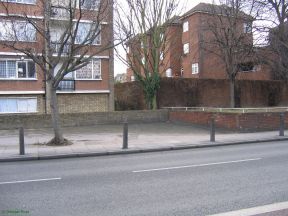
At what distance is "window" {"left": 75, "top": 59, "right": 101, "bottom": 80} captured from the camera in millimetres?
31625

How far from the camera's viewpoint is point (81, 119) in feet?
84.2

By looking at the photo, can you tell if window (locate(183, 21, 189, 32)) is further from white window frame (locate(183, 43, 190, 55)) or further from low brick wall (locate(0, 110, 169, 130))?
low brick wall (locate(0, 110, 169, 130))

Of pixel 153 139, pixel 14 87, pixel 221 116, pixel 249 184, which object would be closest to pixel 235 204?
pixel 249 184

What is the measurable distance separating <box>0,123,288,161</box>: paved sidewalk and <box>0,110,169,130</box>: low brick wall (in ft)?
3.44

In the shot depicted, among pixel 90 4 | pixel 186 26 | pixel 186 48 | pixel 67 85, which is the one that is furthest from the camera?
pixel 186 48

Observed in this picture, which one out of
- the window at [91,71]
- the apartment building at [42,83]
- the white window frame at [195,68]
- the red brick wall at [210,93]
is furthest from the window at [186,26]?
the window at [91,71]

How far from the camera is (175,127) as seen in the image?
2456cm

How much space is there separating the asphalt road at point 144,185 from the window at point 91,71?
19253 millimetres

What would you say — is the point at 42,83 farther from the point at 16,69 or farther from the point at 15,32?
the point at 15,32

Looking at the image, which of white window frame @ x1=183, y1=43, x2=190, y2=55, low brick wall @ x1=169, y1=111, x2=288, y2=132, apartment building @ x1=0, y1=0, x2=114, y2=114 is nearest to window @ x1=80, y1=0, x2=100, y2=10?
apartment building @ x1=0, y1=0, x2=114, y2=114

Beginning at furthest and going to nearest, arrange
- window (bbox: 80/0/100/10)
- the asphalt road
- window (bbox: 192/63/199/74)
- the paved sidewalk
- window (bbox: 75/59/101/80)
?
window (bbox: 192/63/199/74) < window (bbox: 75/59/101/80) < window (bbox: 80/0/100/10) < the paved sidewalk < the asphalt road

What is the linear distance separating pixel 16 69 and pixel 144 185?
931 inches

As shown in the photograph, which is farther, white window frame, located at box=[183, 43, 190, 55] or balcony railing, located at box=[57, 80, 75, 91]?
white window frame, located at box=[183, 43, 190, 55]

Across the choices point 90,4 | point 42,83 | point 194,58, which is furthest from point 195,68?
point 90,4
